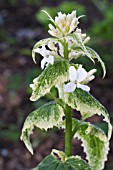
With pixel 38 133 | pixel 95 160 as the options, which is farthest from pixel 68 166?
pixel 38 133

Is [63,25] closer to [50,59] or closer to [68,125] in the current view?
[50,59]

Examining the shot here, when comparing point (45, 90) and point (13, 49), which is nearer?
point (45, 90)

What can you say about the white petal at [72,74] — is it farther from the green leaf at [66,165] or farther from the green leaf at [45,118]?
the green leaf at [66,165]

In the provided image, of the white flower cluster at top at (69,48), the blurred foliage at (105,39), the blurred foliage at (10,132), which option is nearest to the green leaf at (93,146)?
the white flower cluster at top at (69,48)

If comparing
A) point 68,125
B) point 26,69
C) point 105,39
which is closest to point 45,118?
A: point 68,125

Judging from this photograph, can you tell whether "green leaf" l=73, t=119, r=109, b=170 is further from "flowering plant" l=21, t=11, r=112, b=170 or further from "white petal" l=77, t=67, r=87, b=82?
"white petal" l=77, t=67, r=87, b=82

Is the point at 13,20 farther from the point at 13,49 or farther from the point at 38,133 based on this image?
the point at 38,133
